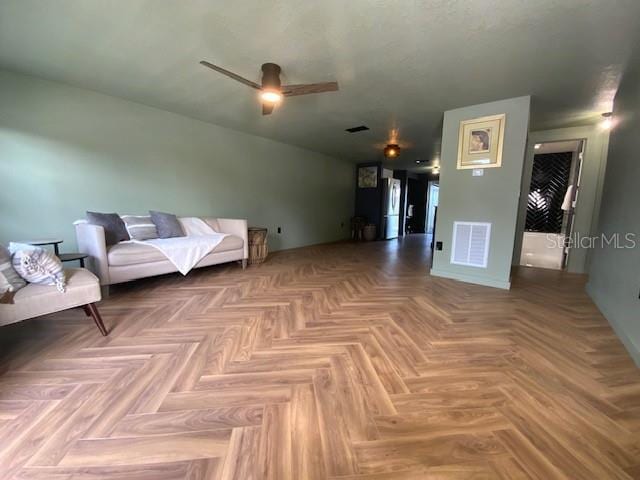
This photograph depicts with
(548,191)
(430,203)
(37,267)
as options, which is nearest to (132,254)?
(37,267)

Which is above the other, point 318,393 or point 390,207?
point 390,207

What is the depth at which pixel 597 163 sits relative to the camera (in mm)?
3738

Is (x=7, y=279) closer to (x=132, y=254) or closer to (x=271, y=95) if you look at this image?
(x=132, y=254)

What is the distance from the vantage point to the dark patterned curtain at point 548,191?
206 inches

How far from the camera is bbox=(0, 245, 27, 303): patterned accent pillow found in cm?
149

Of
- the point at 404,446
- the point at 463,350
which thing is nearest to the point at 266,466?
the point at 404,446

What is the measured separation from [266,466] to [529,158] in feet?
17.4

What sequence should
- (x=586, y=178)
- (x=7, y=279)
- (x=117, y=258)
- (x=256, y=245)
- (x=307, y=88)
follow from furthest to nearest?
1. (x=256, y=245)
2. (x=586, y=178)
3. (x=117, y=258)
4. (x=307, y=88)
5. (x=7, y=279)

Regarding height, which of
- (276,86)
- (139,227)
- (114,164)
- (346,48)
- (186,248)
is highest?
(346,48)

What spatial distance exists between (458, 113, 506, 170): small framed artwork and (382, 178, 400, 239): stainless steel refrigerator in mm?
3885

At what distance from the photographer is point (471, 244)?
3.29 meters

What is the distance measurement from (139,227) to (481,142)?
437 centimetres

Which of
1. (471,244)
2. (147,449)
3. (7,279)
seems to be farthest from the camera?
(471,244)

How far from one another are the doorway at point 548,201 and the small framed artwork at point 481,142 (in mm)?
2587
